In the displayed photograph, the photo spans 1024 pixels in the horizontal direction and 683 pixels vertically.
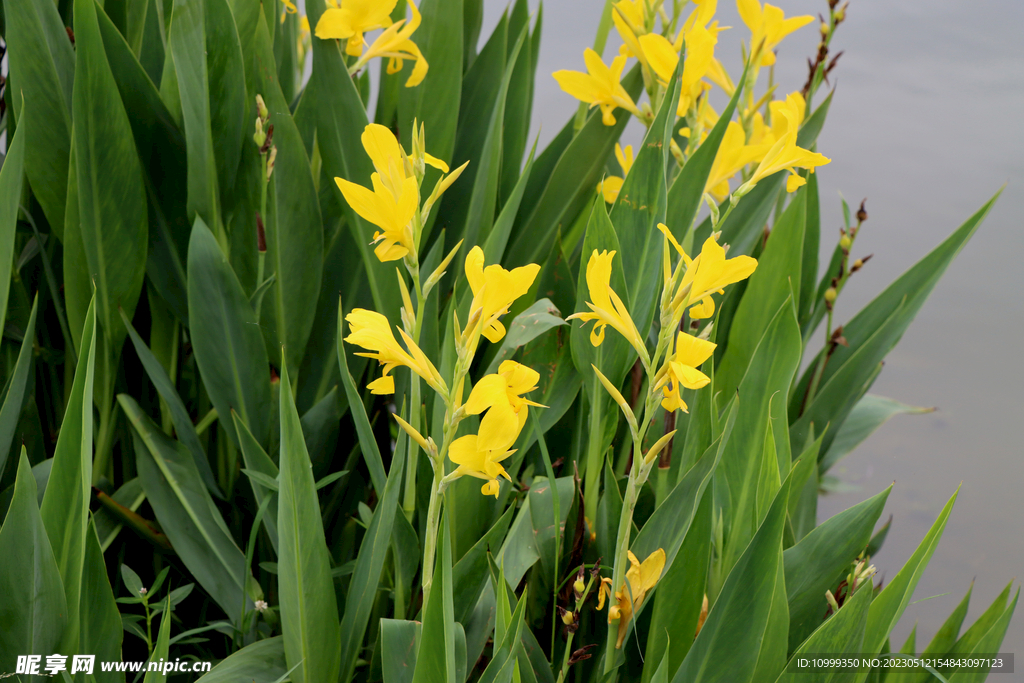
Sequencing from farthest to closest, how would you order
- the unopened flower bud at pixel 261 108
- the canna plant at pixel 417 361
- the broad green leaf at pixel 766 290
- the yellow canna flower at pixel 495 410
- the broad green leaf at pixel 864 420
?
the broad green leaf at pixel 864 420 → the broad green leaf at pixel 766 290 → the unopened flower bud at pixel 261 108 → the canna plant at pixel 417 361 → the yellow canna flower at pixel 495 410

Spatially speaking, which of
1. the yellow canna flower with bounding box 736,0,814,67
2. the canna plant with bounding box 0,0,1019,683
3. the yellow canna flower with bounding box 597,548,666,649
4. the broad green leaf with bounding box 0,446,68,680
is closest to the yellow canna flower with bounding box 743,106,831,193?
the canna plant with bounding box 0,0,1019,683

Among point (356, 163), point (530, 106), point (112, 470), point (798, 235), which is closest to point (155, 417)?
point (112, 470)

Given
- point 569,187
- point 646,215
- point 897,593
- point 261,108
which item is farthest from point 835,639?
point 261,108

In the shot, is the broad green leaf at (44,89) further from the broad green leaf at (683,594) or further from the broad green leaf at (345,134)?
the broad green leaf at (683,594)

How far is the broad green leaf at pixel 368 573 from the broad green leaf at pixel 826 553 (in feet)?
0.85

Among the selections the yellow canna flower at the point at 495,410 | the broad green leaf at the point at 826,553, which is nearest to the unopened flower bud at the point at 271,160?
the yellow canna flower at the point at 495,410

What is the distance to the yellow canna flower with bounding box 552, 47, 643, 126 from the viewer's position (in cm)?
53

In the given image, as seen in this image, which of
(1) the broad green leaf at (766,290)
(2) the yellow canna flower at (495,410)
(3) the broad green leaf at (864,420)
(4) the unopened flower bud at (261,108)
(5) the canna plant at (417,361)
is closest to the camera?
(2) the yellow canna flower at (495,410)

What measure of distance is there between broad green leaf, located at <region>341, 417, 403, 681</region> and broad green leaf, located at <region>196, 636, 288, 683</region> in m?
0.04

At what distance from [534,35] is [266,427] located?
0.48 metres

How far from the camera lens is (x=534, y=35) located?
2.35 ft

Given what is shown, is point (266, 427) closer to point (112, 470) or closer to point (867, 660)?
point (112, 470)

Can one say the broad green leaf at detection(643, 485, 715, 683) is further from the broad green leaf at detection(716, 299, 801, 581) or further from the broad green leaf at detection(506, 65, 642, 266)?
the broad green leaf at detection(506, 65, 642, 266)

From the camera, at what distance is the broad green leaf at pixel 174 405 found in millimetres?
529
